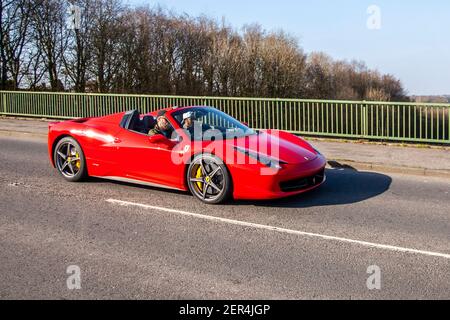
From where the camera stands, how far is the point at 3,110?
22453 mm

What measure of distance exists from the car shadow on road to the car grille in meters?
0.23

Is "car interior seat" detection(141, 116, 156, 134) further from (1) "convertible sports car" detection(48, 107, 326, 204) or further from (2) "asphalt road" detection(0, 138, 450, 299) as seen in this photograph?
(2) "asphalt road" detection(0, 138, 450, 299)

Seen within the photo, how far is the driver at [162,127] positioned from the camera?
7.78 metres

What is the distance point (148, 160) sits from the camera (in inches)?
300

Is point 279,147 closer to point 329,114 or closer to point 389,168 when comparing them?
point 389,168

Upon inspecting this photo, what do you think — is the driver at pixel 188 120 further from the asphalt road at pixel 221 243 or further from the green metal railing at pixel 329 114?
the green metal railing at pixel 329 114

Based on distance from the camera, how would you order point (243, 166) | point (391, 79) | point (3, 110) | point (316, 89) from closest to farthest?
point (243, 166), point (3, 110), point (316, 89), point (391, 79)

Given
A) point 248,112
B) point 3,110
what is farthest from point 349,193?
point 3,110

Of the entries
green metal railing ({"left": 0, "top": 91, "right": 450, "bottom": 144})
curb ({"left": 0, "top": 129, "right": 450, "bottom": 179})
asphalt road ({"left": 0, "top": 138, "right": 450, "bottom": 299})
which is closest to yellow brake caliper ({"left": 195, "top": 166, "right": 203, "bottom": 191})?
asphalt road ({"left": 0, "top": 138, "right": 450, "bottom": 299})

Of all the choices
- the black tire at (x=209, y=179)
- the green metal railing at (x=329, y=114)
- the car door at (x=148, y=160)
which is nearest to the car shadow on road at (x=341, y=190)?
the black tire at (x=209, y=179)

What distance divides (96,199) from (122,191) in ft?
2.04

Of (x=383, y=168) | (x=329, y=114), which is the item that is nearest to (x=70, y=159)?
(x=383, y=168)

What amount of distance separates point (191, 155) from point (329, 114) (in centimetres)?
809
